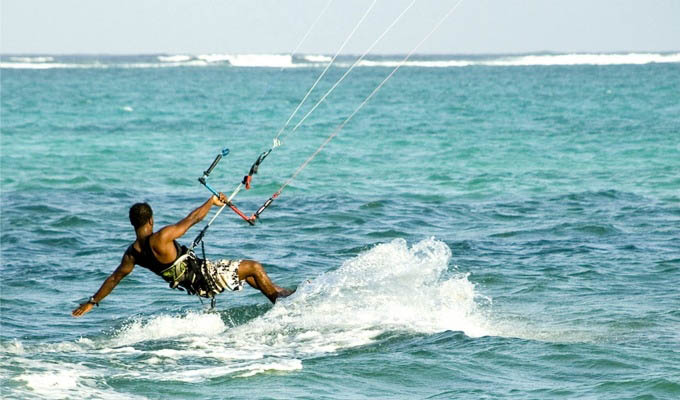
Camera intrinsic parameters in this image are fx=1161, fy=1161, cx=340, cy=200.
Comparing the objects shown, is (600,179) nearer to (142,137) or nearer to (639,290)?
(639,290)

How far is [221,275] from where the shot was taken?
455 inches

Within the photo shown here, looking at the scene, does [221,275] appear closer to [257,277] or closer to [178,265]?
[257,277]

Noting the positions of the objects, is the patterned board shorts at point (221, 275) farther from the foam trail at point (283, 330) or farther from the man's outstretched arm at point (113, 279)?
the man's outstretched arm at point (113, 279)

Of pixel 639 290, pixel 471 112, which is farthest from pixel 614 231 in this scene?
pixel 471 112

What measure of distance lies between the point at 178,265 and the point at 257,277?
1.00 metres

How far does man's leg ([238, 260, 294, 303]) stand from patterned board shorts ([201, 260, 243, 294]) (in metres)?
0.06

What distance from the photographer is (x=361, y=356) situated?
35.3 feet

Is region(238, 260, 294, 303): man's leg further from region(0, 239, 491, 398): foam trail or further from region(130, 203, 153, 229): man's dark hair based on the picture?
region(130, 203, 153, 229): man's dark hair

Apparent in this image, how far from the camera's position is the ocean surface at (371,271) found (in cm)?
1020

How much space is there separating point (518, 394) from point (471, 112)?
A: 131ft

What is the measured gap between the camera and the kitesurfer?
1074 centimetres

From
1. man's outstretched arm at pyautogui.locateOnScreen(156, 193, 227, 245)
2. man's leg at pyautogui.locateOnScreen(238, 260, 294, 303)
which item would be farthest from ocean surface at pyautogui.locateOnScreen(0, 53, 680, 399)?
man's outstretched arm at pyautogui.locateOnScreen(156, 193, 227, 245)

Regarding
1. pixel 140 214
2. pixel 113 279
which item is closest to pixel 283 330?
pixel 113 279

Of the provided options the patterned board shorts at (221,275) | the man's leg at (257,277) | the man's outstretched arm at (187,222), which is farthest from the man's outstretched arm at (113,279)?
the man's leg at (257,277)
